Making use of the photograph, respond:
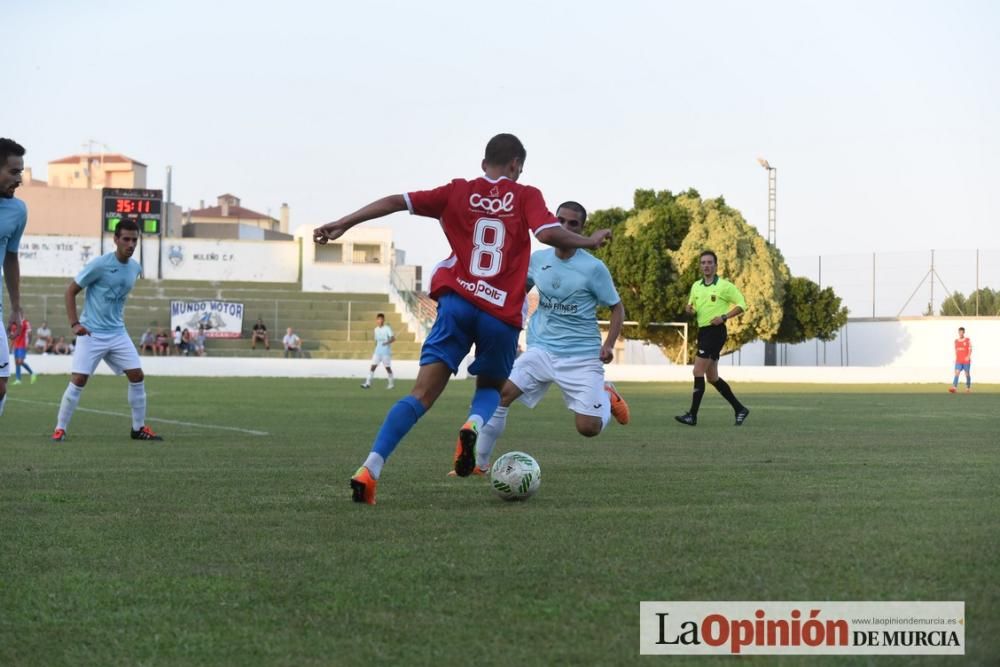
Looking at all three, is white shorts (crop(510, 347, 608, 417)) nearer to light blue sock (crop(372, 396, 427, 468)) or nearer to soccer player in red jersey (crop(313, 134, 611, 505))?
soccer player in red jersey (crop(313, 134, 611, 505))

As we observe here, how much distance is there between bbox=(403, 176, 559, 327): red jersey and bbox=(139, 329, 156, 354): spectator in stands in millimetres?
42160

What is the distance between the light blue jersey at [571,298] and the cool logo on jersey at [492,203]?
106 inches

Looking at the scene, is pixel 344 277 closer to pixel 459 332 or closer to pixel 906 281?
pixel 906 281

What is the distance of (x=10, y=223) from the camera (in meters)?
8.26

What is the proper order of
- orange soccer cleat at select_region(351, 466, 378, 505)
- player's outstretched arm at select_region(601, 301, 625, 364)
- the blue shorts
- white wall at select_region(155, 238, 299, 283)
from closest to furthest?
orange soccer cleat at select_region(351, 466, 378, 505) < the blue shorts < player's outstretched arm at select_region(601, 301, 625, 364) < white wall at select_region(155, 238, 299, 283)

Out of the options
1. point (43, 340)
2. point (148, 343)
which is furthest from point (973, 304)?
point (43, 340)

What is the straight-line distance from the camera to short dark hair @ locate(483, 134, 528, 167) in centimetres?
739

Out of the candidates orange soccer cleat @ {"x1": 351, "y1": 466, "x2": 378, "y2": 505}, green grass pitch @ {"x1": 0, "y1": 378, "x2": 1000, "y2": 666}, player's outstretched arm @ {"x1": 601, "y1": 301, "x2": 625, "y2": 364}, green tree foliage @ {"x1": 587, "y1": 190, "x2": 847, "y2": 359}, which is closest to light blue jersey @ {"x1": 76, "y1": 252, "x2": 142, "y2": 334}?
green grass pitch @ {"x1": 0, "y1": 378, "x2": 1000, "y2": 666}

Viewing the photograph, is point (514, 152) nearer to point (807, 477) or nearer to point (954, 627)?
point (807, 477)

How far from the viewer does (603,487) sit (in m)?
8.01

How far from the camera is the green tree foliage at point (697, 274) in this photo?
54.6 metres

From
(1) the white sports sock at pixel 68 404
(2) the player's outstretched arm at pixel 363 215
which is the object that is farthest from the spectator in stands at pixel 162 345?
(2) the player's outstretched arm at pixel 363 215

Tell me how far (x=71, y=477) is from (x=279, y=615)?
5136mm

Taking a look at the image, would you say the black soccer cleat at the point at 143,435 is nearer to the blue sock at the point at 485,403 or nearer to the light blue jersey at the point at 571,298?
the light blue jersey at the point at 571,298
